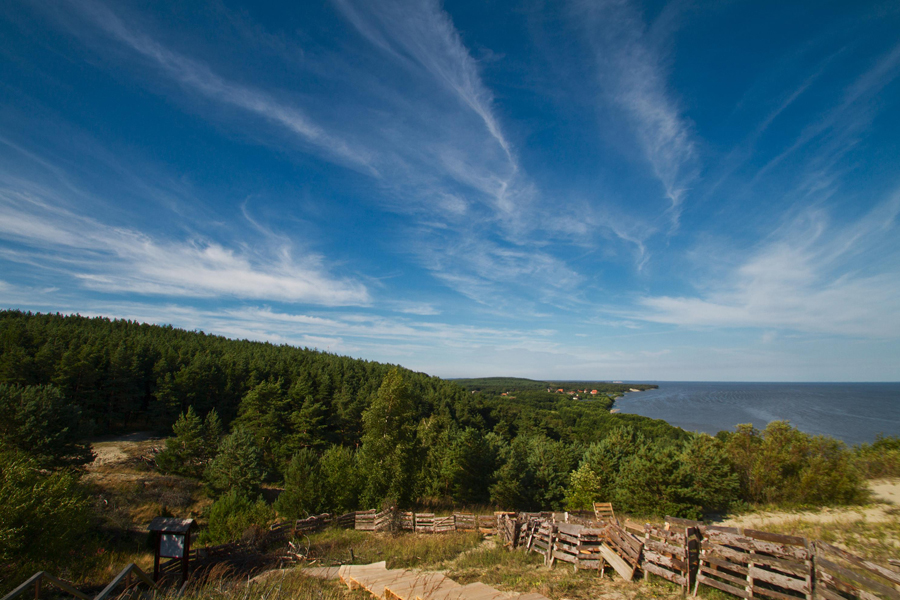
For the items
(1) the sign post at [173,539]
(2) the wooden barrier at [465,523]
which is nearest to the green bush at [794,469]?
(2) the wooden barrier at [465,523]

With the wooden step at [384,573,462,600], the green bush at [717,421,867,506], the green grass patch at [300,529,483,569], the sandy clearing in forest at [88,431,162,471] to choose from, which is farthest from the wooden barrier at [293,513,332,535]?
the green bush at [717,421,867,506]

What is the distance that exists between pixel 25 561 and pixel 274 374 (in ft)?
203

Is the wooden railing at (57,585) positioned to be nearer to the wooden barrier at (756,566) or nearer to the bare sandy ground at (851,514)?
the wooden barrier at (756,566)

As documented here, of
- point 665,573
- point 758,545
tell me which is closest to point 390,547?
point 665,573

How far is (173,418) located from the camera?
175 ft

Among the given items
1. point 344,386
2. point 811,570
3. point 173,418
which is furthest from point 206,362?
point 811,570

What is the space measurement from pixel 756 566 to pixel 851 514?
14212mm

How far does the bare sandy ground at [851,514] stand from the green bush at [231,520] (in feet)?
78.4

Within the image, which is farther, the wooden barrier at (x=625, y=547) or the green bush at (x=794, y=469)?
the green bush at (x=794, y=469)

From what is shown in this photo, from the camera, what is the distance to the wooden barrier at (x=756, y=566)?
868 centimetres

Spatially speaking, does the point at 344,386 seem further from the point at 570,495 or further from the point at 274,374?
the point at 570,495

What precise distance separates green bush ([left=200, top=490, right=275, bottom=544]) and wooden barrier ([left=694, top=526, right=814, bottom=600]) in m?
18.6

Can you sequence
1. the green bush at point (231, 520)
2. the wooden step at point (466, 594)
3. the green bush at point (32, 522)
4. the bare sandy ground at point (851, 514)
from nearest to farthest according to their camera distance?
the wooden step at point (466, 594) → the green bush at point (32, 522) → the bare sandy ground at point (851, 514) → the green bush at point (231, 520)

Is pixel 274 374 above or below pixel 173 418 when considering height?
above
